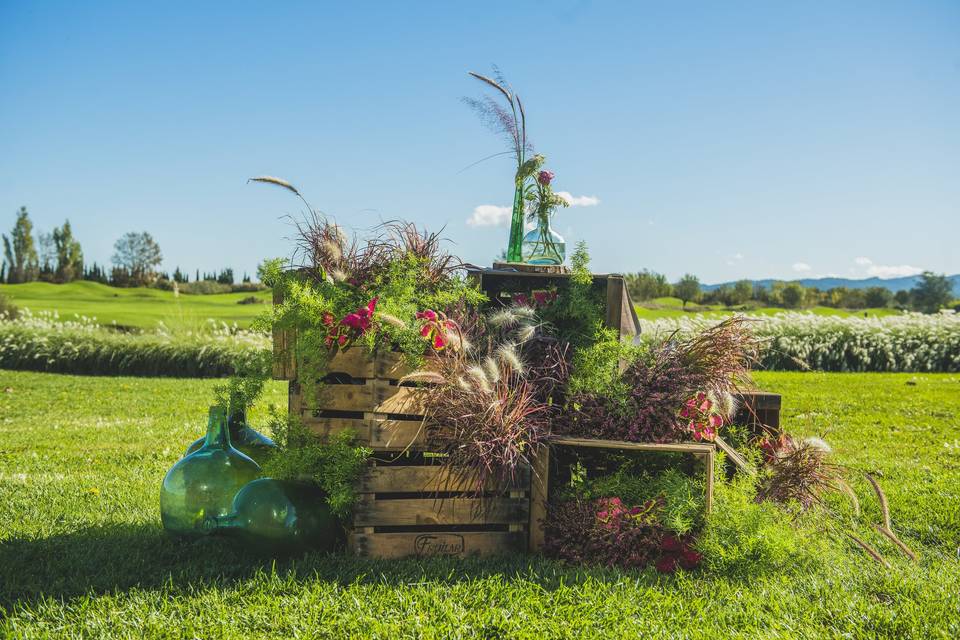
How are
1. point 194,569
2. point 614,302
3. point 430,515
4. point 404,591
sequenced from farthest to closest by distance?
point 614,302, point 430,515, point 194,569, point 404,591

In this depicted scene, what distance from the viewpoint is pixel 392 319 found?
11.5ft

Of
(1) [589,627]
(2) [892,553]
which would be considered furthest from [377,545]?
(2) [892,553]

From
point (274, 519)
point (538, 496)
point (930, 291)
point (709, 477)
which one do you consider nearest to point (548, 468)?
point (538, 496)

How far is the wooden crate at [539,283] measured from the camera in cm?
414

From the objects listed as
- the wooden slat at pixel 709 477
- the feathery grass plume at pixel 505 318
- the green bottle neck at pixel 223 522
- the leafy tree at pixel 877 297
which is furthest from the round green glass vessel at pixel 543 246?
the leafy tree at pixel 877 297

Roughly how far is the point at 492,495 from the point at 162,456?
149 inches

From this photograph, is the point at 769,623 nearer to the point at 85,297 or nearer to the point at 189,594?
the point at 189,594

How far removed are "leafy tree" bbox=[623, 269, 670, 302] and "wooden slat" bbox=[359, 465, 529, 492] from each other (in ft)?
81.8

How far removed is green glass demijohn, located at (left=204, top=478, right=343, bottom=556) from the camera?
11.3ft

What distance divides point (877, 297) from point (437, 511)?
37575mm

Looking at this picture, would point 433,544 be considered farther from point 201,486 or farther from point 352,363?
point 201,486

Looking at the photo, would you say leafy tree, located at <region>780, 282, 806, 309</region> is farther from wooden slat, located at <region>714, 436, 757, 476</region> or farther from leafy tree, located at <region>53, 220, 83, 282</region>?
leafy tree, located at <region>53, 220, 83, 282</region>

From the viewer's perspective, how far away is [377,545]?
3.53m

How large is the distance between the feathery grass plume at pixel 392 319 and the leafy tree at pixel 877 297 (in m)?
36.8
